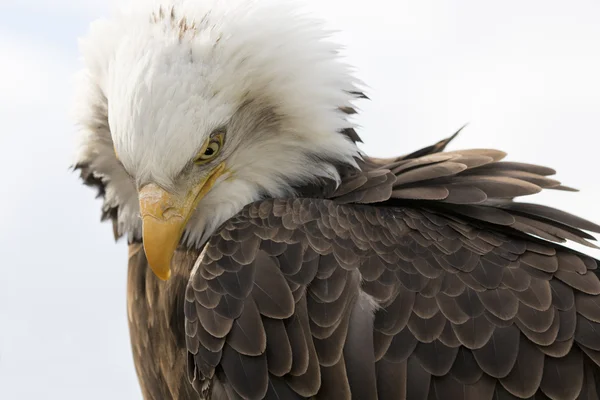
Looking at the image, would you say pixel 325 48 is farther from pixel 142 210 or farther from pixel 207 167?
pixel 142 210

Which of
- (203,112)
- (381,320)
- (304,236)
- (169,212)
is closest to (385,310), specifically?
(381,320)

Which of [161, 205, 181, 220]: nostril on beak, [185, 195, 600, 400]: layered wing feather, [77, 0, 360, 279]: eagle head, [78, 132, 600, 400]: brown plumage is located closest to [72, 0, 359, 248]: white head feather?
[77, 0, 360, 279]: eagle head

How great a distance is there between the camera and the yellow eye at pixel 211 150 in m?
5.99

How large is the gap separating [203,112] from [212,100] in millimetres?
124

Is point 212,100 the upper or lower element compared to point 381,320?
upper

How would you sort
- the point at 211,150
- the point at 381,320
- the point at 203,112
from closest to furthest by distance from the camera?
the point at 381,320, the point at 203,112, the point at 211,150

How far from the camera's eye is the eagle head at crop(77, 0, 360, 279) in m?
5.77

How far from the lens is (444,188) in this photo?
6215mm

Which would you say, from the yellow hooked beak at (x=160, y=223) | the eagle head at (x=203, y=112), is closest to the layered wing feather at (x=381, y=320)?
the yellow hooked beak at (x=160, y=223)

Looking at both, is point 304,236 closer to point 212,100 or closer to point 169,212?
point 169,212

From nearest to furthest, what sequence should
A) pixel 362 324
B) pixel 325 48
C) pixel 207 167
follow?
1. pixel 362 324
2. pixel 207 167
3. pixel 325 48

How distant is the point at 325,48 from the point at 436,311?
1834 millimetres

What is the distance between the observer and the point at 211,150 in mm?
6031

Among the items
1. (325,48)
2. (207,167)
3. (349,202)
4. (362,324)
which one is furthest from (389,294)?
(325,48)
